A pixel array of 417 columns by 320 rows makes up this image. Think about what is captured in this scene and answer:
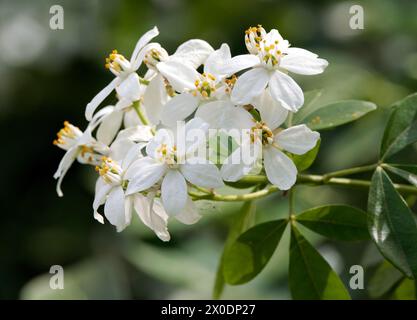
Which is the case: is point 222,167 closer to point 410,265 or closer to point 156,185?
point 156,185

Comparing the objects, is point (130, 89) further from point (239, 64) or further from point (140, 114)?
point (239, 64)

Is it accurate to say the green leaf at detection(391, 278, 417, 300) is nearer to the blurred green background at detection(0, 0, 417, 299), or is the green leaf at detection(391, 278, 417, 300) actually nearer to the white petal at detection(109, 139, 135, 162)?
the white petal at detection(109, 139, 135, 162)

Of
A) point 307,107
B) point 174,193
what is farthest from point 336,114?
point 174,193

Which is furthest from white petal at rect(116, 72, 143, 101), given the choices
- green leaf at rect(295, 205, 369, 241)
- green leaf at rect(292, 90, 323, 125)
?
green leaf at rect(295, 205, 369, 241)

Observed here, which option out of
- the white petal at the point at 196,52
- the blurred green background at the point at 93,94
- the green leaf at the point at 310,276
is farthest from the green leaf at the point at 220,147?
the blurred green background at the point at 93,94
